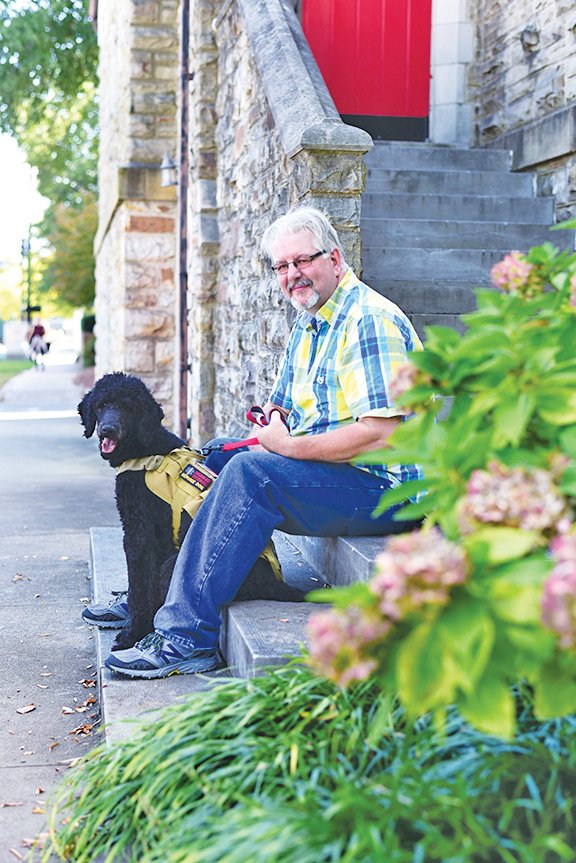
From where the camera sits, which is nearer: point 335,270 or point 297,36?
point 335,270

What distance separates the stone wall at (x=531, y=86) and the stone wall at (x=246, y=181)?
69.5 inches

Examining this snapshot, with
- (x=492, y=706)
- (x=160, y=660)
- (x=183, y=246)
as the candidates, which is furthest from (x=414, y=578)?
(x=183, y=246)

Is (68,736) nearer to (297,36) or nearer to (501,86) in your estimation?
(297,36)

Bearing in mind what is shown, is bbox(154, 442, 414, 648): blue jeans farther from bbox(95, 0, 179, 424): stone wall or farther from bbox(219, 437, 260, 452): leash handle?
bbox(95, 0, 179, 424): stone wall

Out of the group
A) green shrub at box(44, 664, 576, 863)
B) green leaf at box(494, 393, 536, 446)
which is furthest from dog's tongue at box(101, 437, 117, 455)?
green leaf at box(494, 393, 536, 446)

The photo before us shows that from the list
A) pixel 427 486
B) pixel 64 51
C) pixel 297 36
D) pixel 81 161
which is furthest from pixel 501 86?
pixel 81 161

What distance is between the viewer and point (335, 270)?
398 centimetres

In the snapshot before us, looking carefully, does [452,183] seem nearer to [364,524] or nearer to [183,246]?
[183,246]

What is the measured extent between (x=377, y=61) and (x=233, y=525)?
20.4 ft

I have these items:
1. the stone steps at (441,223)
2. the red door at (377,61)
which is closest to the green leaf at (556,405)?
the stone steps at (441,223)

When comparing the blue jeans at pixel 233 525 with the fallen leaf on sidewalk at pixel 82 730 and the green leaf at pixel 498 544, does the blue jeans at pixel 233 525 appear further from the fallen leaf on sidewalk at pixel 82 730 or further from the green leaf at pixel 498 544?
the green leaf at pixel 498 544

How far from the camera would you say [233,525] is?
365 cm

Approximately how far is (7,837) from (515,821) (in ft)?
4.51

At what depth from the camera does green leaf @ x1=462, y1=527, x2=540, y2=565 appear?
64.5 inches
